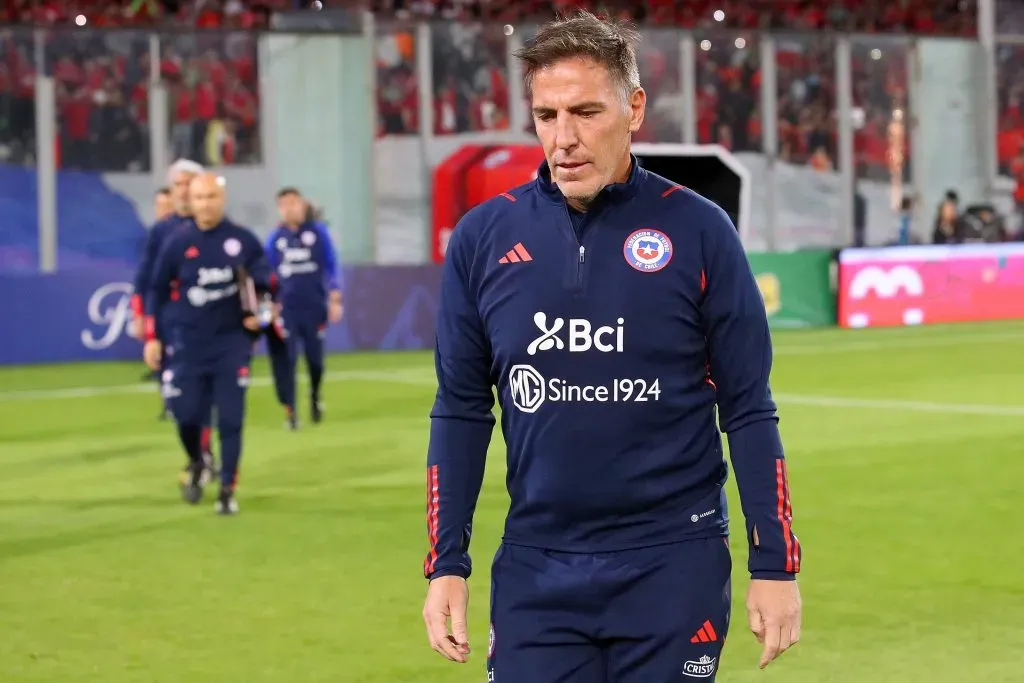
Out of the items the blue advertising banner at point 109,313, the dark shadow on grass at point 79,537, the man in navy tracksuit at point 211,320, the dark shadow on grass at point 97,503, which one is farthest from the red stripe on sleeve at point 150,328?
the blue advertising banner at point 109,313

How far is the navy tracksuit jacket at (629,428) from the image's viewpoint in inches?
136

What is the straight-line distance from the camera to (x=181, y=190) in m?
12.4


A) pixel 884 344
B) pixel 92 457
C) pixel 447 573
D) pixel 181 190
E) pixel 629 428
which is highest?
pixel 181 190

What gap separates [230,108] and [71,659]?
62.9 feet

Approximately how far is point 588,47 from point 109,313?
19.6m

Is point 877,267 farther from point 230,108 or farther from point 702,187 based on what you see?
point 230,108

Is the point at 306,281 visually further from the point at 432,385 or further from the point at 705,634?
the point at 705,634

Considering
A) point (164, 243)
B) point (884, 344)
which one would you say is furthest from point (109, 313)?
point (164, 243)

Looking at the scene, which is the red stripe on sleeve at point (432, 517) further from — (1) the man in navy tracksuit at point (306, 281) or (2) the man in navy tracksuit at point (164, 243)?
(1) the man in navy tracksuit at point (306, 281)

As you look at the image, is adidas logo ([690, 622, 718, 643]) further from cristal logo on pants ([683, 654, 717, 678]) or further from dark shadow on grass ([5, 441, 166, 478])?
dark shadow on grass ([5, 441, 166, 478])

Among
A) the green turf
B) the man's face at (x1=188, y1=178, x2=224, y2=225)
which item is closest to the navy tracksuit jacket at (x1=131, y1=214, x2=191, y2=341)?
the man's face at (x1=188, y1=178, x2=224, y2=225)

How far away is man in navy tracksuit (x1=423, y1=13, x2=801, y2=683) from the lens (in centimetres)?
343

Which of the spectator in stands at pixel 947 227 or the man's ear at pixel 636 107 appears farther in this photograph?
the spectator in stands at pixel 947 227

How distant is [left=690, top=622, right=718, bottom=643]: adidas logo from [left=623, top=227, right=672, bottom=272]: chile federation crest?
74 cm
